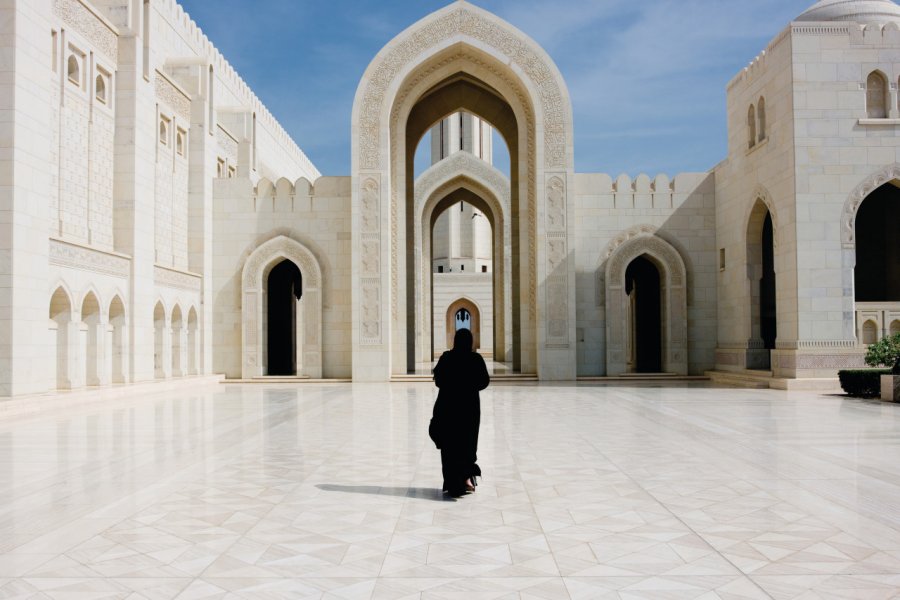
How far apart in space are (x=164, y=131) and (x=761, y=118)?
35.1ft

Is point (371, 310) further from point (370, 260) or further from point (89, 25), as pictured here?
point (89, 25)

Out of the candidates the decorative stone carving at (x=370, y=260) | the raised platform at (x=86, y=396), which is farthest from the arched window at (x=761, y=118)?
the raised platform at (x=86, y=396)

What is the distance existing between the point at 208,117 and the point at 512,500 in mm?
13638

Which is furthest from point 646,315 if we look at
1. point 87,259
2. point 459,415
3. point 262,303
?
point 459,415

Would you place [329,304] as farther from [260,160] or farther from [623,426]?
[623,426]

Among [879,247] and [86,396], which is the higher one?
[879,247]

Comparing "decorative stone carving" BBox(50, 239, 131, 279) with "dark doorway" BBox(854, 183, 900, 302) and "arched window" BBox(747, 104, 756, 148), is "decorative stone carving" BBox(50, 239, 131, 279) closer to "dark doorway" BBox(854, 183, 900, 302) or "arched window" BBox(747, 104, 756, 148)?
"arched window" BBox(747, 104, 756, 148)

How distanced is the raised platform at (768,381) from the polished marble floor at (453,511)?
3.72m

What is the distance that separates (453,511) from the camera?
4.34 metres

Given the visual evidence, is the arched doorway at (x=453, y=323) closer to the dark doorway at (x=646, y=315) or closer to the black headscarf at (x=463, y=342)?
the dark doorway at (x=646, y=315)

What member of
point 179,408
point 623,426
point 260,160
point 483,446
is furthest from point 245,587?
point 260,160

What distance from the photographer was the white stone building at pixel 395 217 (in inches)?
435

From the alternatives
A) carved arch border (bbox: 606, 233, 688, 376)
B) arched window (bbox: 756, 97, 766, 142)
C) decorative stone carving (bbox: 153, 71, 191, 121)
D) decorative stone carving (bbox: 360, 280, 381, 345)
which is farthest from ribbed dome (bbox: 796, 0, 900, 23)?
decorative stone carving (bbox: 153, 71, 191, 121)

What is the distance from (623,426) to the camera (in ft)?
26.0
